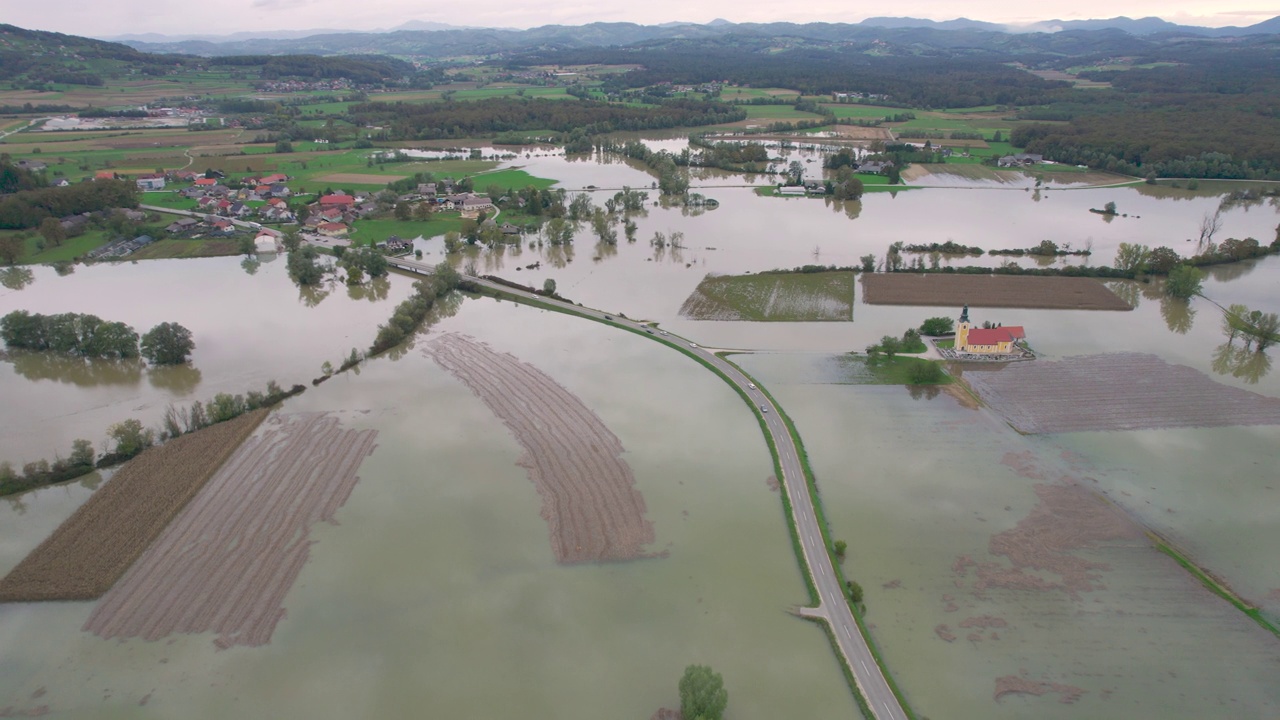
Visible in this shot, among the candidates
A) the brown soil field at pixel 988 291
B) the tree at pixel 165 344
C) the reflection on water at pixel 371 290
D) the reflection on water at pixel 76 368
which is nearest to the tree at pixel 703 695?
the brown soil field at pixel 988 291

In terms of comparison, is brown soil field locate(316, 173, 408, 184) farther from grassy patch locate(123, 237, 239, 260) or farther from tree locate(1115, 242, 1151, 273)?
tree locate(1115, 242, 1151, 273)

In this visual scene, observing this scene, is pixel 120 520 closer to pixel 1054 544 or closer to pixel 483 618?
pixel 483 618

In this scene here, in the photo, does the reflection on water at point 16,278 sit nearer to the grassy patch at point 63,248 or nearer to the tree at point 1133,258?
the grassy patch at point 63,248

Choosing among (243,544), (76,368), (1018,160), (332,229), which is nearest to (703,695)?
(243,544)

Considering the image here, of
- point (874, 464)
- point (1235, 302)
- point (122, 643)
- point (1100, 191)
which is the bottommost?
point (122, 643)

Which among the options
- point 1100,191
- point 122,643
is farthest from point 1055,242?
point 122,643

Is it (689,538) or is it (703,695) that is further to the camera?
(689,538)

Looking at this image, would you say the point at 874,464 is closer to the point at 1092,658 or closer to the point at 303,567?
the point at 1092,658
